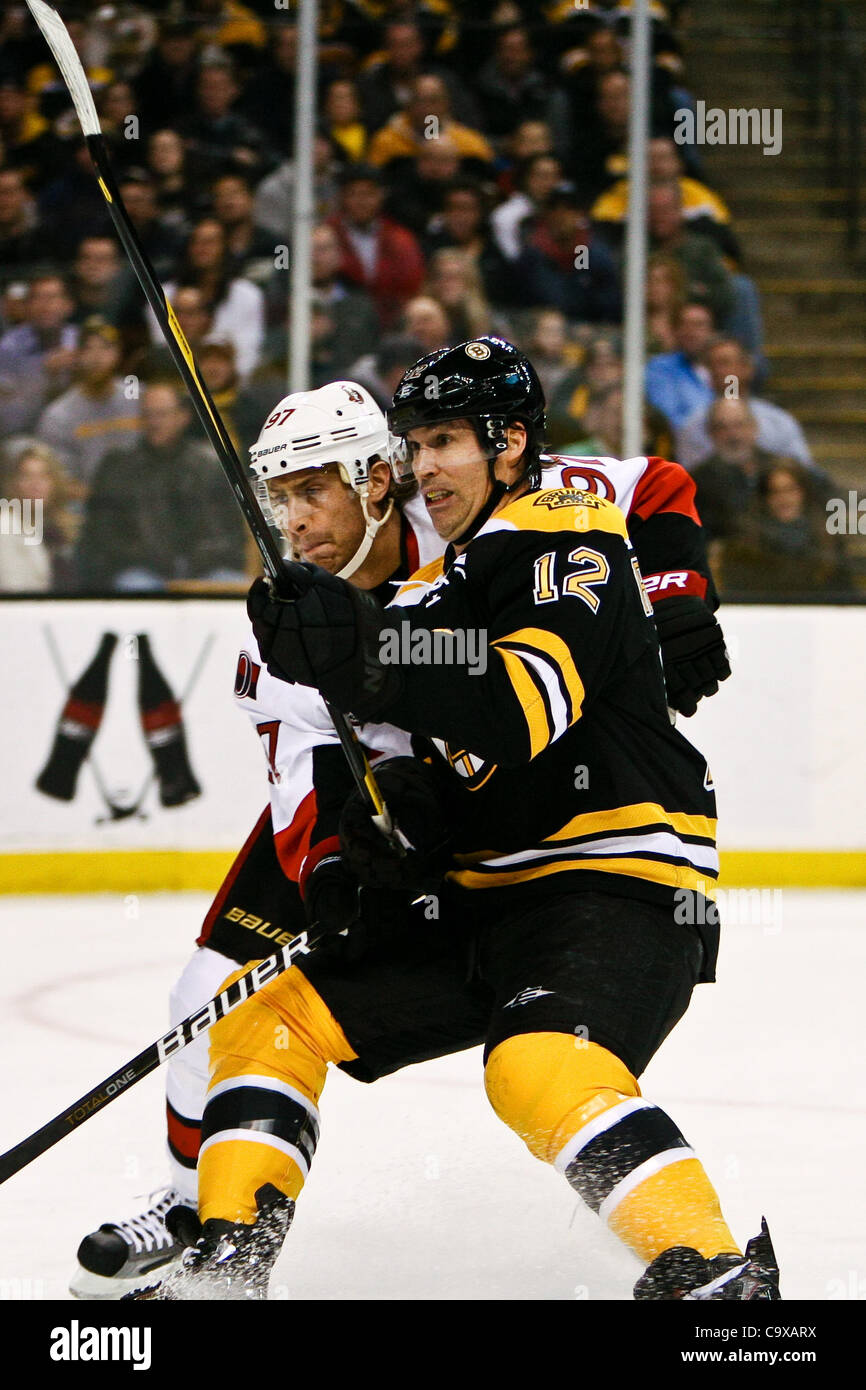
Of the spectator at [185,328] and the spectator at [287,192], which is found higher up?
the spectator at [287,192]

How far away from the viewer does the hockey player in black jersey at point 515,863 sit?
5.71ft

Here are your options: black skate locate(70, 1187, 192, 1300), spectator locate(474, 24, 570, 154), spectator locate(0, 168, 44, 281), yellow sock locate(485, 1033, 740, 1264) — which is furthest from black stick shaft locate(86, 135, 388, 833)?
spectator locate(474, 24, 570, 154)

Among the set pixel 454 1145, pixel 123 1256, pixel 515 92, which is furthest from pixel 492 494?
pixel 515 92

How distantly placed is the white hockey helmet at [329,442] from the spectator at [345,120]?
325cm

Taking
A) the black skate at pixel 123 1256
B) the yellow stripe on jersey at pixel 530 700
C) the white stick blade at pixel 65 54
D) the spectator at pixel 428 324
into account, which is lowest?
the black skate at pixel 123 1256

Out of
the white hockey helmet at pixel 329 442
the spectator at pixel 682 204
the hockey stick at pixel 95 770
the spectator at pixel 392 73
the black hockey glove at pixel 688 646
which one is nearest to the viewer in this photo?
the white hockey helmet at pixel 329 442

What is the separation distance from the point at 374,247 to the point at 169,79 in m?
0.88

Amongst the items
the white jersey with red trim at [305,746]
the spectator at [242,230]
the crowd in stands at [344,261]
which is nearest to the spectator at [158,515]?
the crowd in stands at [344,261]

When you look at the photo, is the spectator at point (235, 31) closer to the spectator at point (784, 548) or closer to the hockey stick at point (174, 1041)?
the spectator at point (784, 548)

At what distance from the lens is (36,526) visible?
15.9 feet

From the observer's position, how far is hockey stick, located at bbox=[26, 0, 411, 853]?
1.81 m

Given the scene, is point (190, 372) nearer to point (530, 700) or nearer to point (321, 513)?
point (321, 513)

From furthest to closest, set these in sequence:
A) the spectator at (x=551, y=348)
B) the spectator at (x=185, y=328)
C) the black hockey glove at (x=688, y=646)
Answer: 1. the spectator at (x=551, y=348)
2. the spectator at (x=185, y=328)
3. the black hockey glove at (x=688, y=646)
